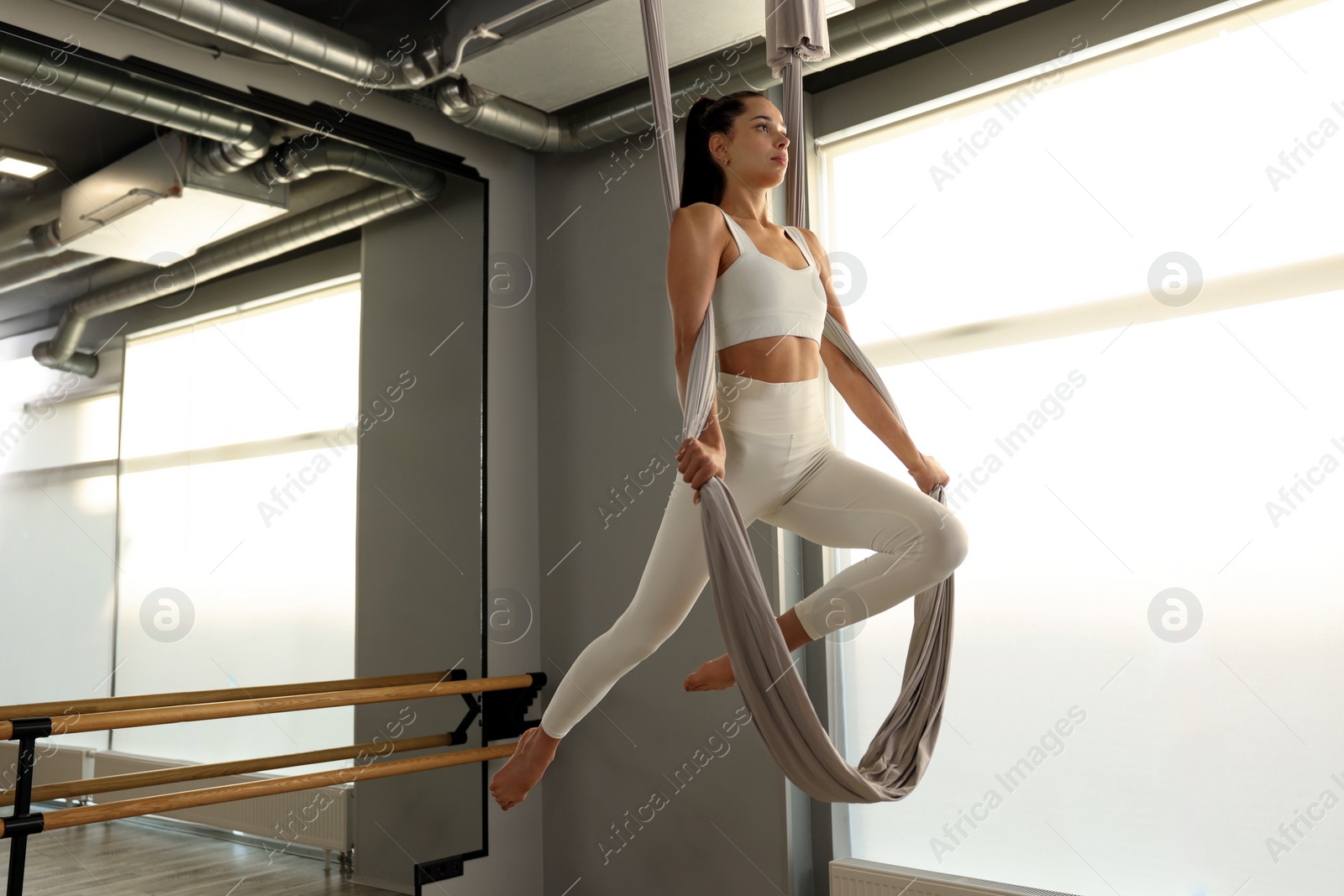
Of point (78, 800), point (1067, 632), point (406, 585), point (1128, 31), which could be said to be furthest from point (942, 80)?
point (78, 800)

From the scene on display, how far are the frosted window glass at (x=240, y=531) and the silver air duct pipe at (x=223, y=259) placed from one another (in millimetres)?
137

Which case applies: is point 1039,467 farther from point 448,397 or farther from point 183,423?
point 183,423

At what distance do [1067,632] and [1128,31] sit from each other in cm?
177

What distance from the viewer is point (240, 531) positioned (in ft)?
11.2

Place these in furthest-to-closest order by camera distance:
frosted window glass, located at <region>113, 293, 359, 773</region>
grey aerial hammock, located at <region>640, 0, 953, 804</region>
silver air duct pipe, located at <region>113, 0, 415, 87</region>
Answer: frosted window glass, located at <region>113, 293, 359, 773</region> → silver air duct pipe, located at <region>113, 0, 415, 87</region> → grey aerial hammock, located at <region>640, 0, 953, 804</region>

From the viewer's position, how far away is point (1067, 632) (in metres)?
3.12

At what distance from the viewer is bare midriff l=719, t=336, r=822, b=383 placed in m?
1.91

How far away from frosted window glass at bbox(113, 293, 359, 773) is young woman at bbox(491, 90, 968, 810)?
1699 millimetres

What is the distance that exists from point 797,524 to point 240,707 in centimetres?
176

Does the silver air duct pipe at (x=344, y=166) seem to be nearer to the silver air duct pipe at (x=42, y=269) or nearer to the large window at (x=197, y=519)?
the large window at (x=197, y=519)

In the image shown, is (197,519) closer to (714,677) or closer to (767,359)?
(714,677)

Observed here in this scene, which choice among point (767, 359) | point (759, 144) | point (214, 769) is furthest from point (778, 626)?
point (214, 769)

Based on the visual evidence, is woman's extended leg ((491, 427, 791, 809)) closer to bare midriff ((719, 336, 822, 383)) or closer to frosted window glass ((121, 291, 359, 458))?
bare midriff ((719, 336, 822, 383))

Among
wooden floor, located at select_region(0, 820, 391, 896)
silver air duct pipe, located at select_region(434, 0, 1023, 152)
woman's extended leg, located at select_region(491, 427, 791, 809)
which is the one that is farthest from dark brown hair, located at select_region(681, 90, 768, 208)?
wooden floor, located at select_region(0, 820, 391, 896)
